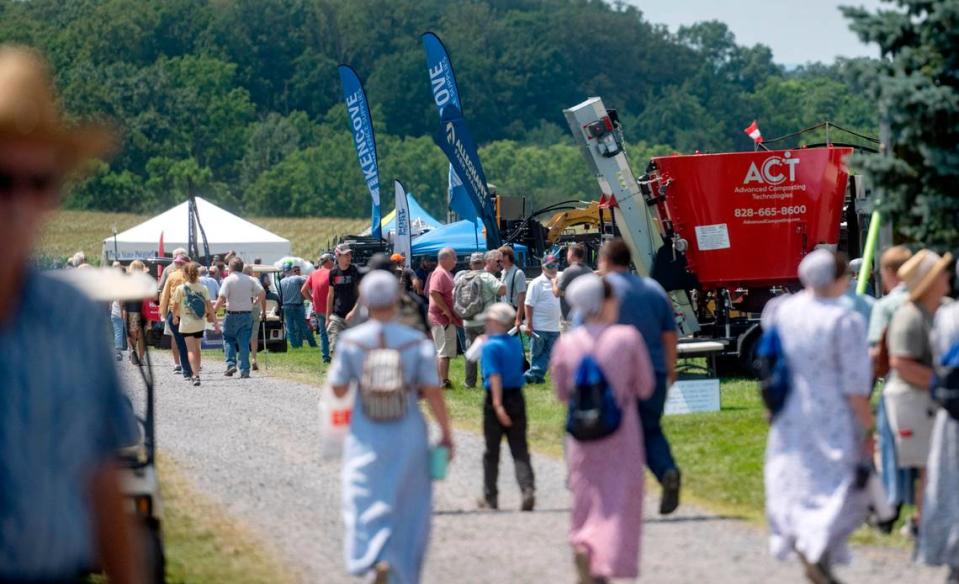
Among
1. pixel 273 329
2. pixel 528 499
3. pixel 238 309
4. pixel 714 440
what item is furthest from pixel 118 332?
pixel 528 499

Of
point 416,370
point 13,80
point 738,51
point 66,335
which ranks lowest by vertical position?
→ point 416,370

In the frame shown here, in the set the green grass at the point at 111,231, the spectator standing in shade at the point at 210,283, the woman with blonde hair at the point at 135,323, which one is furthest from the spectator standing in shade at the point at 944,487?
the green grass at the point at 111,231

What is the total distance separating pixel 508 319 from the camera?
1145 cm

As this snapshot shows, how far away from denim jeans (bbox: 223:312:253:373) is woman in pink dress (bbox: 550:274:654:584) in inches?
582

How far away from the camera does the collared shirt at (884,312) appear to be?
379 inches

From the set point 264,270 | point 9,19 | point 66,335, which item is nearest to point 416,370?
point 66,335

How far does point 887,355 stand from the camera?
9.81 m

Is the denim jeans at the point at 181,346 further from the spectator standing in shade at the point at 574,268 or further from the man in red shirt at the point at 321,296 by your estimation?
the spectator standing in shade at the point at 574,268

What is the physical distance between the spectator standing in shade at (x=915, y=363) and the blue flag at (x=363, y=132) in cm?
2370

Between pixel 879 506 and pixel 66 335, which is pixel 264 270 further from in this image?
pixel 66 335

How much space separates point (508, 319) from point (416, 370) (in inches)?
139

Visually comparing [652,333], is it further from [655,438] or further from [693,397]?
[693,397]

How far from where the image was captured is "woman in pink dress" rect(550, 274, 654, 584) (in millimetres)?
7902

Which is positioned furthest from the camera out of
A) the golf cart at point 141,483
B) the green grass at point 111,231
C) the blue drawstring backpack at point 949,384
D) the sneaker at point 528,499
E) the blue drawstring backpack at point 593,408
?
the green grass at point 111,231
